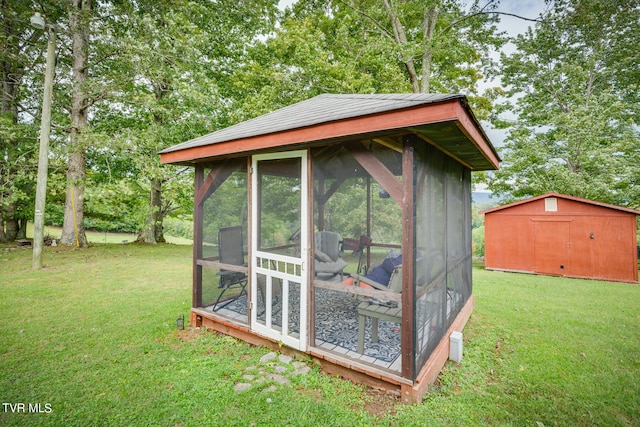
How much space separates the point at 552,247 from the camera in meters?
8.62

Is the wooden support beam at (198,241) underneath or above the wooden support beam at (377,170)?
underneath

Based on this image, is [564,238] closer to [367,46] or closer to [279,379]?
[367,46]

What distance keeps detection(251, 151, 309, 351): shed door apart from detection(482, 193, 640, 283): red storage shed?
8479mm

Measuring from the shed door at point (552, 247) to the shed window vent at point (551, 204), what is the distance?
0.37 meters

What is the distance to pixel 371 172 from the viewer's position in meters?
2.52

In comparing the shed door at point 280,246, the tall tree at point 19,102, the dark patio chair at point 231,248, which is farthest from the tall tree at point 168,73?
the shed door at point 280,246

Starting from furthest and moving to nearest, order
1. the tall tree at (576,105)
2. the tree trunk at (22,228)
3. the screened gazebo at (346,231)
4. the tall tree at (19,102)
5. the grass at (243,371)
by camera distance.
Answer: the tree trunk at (22,228)
the tall tree at (576,105)
the tall tree at (19,102)
the screened gazebo at (346,231)
the grass at (243,371)

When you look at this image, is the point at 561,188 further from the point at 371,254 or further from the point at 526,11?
the point at 371,254

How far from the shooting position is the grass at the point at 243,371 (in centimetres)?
226

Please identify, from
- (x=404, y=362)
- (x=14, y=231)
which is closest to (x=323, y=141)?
(x=404, y=362)

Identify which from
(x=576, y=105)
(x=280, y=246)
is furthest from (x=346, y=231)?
(x=576, y=105)

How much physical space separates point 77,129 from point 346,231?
9562 millimetres

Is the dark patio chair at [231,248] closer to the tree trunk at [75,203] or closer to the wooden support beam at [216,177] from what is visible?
the wooden support beam at [216,177]

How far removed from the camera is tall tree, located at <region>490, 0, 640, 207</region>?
10.5 m
